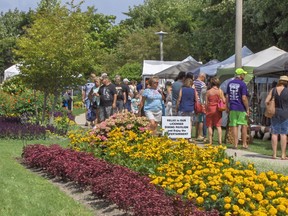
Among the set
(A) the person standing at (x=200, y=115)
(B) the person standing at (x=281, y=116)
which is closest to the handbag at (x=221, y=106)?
(A) the person standing at (x=200, y=115)

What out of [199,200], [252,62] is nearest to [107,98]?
[252,62]

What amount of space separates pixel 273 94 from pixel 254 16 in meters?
15.2

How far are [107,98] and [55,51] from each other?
2.00m

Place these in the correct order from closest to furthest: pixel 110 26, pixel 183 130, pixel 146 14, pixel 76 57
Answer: pixel 183 130 < pixel 76 57 < pixel 146 14 < pixel 110 26

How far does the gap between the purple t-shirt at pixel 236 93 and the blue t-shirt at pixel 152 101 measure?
1606 millimetres

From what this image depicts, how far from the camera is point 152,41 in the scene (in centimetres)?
5869

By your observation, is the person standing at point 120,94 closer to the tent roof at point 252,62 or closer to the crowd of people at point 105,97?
the crowd of people at point 105,97

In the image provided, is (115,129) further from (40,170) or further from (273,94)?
(273,94)

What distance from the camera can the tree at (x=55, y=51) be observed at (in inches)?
714

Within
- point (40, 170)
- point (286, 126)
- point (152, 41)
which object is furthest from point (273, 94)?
point (152, 41)

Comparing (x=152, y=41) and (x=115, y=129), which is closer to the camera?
(x=115, y=129)

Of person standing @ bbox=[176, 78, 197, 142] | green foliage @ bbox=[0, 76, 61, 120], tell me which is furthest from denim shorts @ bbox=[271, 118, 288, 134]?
green foliage @ bbox=[0, 76, 61, 120]

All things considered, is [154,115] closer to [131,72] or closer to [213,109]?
[213,109]

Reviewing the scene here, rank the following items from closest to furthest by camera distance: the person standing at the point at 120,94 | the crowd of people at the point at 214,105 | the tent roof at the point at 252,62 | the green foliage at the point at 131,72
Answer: the crowd of people at the point at 214,105 → the person standing at the point at 120,94 → the tent roof at the point at 252,62 → the green foliage at the point at 131,72
